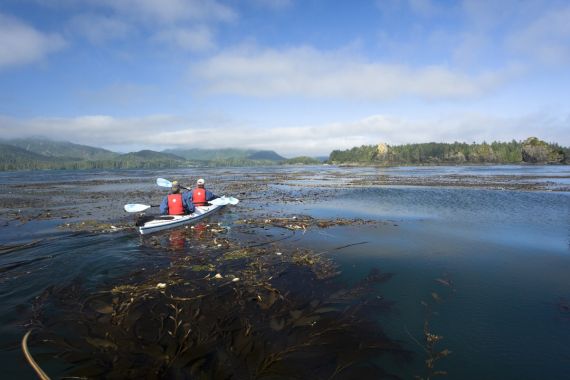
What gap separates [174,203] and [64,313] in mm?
10626

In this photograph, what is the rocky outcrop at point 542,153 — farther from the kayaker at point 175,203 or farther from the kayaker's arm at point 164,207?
the kayaker's arm at point 164,207

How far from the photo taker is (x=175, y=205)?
747 inches

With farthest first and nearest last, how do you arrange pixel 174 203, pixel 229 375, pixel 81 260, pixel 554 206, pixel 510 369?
1. pixel 554 206
2. pixel 174 203
3. pixel 81 260
4. pixel 510 369
5. pixel 229 375

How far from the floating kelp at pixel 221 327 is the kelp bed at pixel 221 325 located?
0.03 metres

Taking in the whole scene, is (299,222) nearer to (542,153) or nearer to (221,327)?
(221,327)

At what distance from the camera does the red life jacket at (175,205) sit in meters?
18.9

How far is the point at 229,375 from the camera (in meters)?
6.27

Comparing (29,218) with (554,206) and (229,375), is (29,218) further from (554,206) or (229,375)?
(554,206)

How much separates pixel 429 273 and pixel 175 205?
1408cm

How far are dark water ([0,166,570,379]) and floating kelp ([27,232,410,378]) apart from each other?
1.56 ft

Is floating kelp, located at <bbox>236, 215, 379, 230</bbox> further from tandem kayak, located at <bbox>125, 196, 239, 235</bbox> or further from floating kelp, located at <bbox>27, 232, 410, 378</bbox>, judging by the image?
floating kelp, located at <bbox>27, 232, 410, 378</bbox>

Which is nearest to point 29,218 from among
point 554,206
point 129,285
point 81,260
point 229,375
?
point 81,260

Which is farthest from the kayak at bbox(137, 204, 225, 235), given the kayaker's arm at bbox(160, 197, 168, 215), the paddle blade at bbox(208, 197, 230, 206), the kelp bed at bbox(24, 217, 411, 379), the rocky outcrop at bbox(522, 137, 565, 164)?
the rocky outcrop at bbox(522, 137, 565, 164)

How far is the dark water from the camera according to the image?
285 inches
